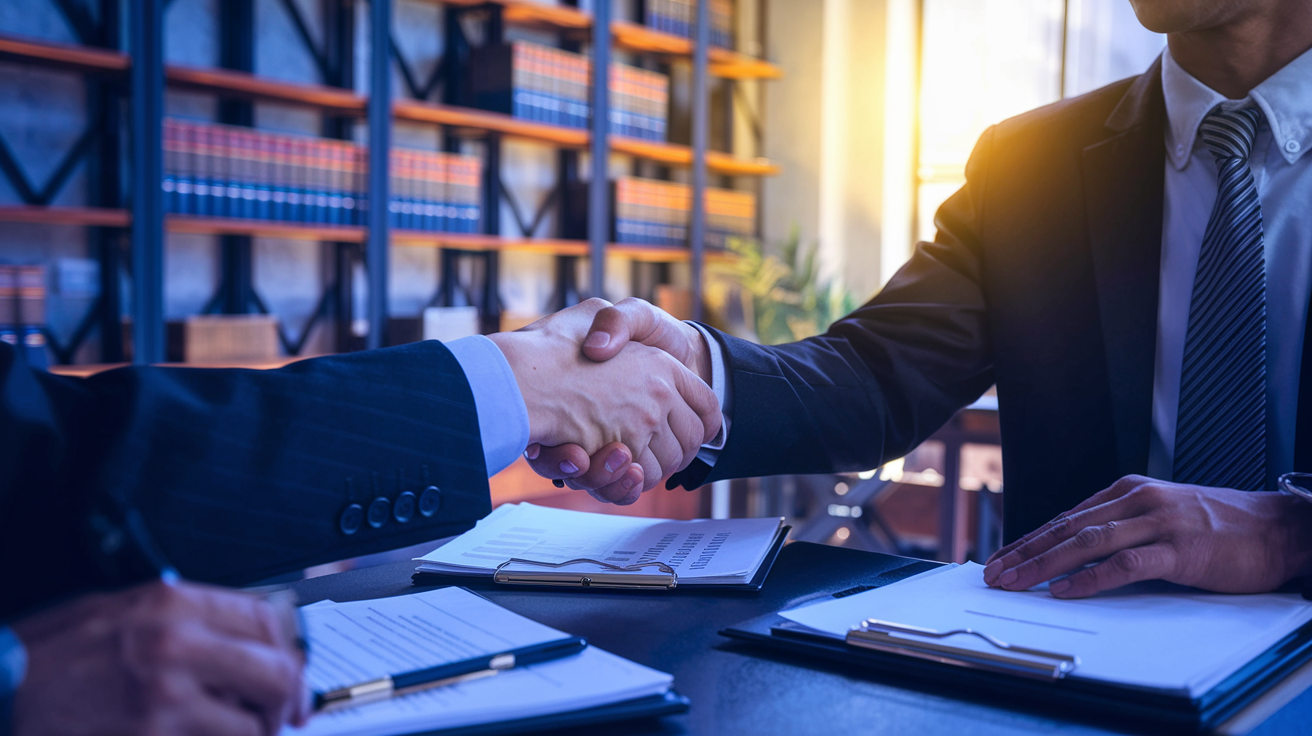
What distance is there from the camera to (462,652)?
60cm

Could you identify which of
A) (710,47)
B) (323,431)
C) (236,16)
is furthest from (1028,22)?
(323,431)

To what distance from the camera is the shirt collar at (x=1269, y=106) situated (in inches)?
43.6

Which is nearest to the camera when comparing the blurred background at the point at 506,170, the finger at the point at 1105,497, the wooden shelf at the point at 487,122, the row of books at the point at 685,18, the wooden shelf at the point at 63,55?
the finger at the point at 1105,497

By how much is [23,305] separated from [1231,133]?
3.11 meters

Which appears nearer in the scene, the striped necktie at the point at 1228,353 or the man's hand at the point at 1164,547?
the man's hand at the point at 1164,547

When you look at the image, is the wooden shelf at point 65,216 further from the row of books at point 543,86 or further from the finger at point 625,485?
the finger at point 625,485

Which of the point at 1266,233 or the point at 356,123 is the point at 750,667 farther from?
the point at 356,123

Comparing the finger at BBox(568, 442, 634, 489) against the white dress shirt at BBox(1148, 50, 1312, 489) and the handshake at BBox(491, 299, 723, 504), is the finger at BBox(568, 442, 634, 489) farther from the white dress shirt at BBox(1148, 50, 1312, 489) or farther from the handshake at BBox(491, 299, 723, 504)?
the white dress shirt at BBox(1148, 50, 1312, 489)

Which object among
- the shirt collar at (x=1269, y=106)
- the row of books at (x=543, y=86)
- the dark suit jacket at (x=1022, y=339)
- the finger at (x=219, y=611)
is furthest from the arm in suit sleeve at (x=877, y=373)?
the row of books at (x=543, y=86)

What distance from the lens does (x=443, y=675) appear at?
1.85 ft

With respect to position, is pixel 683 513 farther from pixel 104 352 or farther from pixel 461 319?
pixel 104 352

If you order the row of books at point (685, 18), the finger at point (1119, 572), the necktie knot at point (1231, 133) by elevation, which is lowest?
the finger at point (1119, 572)

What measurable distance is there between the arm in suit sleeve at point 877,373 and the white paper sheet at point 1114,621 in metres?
0.39

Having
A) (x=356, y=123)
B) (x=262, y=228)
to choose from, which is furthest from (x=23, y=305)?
(x=356, y=123)
